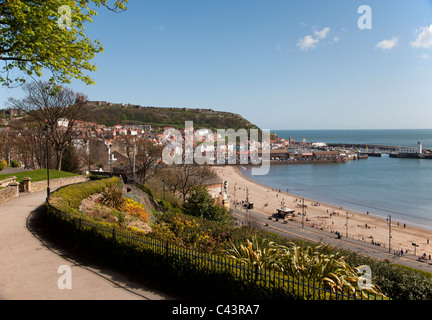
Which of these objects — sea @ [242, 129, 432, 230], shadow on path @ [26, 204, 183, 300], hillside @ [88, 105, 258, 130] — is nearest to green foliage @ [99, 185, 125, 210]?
shadow on path @ [26, 204, 183, 300]

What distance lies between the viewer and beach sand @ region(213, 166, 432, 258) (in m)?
29.7

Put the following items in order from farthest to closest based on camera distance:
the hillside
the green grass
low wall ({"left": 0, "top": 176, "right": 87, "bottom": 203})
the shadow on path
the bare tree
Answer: the hillside
the bare tree
the green grass
low wall ({"left": 0, "top": 176, "right": 87, "bottom": 203})
the shadow on path

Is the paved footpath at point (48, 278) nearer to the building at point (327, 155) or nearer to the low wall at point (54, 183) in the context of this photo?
the low wall at point (54, 183)

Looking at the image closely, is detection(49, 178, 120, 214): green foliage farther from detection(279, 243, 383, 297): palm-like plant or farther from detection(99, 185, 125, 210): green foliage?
detection(279, 243, 383, 297): palm-like plant

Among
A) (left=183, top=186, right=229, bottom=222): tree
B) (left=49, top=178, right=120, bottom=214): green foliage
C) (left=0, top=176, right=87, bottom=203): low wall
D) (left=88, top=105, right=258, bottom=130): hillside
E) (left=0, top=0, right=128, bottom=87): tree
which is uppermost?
(left=88, top=105, right=258, bottom=130): hillside

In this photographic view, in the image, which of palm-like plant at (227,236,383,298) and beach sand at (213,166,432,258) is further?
beach sand at (213,166,432,258)

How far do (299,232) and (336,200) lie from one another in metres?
22.2

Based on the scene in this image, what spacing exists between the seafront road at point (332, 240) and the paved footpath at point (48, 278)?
16.9 meters

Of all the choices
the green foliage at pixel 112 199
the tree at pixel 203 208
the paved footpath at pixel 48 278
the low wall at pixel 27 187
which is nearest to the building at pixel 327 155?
the tree at pixel 203 208

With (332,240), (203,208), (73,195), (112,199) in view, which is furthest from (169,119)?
(73,195)

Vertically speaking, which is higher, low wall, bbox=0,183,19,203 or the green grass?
the green grass

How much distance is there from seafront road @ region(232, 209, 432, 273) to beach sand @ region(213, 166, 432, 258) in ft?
5.59

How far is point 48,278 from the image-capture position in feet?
20.8

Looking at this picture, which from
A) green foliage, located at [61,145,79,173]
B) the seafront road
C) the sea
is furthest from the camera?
the sea
